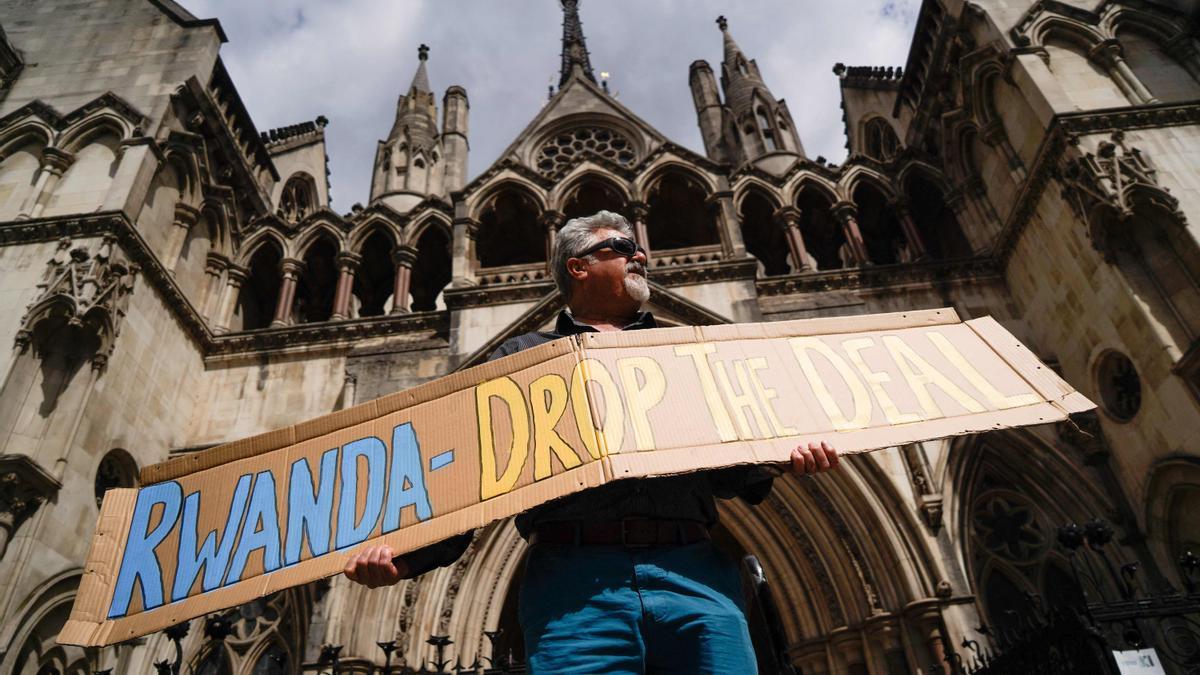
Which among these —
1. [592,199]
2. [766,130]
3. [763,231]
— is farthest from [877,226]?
[592,199]

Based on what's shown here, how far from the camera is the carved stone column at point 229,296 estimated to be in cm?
1229

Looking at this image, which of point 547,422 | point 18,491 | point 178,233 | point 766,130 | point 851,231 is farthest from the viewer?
point 766,130

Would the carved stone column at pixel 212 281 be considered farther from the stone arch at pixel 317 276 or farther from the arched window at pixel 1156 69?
the arched window at pixel 1156 69

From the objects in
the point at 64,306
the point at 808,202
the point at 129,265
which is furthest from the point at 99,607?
the point at 808,202

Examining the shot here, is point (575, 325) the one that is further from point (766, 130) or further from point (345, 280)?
point (766, 130)

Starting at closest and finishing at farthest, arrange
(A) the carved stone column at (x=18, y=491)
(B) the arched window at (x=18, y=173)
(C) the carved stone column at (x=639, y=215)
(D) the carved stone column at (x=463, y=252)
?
(A) the carved stone column at (x=18, y=491)
(B) the arched window at (x=18, y=173)
(D) the carved stone column at (x=463, y=252)
(C) the carved stone column at (x=639, y=215)

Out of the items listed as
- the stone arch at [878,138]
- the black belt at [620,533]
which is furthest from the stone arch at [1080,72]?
the black belt at [620,533]

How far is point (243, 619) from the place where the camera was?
32.0 ft

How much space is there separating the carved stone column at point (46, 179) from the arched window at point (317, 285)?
421 centimetres

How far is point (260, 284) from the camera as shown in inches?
553

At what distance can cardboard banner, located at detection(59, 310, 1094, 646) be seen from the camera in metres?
2.34

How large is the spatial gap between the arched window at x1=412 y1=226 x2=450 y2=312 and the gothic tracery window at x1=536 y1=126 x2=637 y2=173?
3.75 m

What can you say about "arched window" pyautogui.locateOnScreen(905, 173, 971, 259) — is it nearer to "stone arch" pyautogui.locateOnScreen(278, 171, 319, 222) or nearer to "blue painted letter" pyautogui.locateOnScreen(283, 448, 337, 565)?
"blue painted letter" pyautogui.locateOnScreen(283, 448, 337, 565)

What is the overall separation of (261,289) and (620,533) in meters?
13.8
